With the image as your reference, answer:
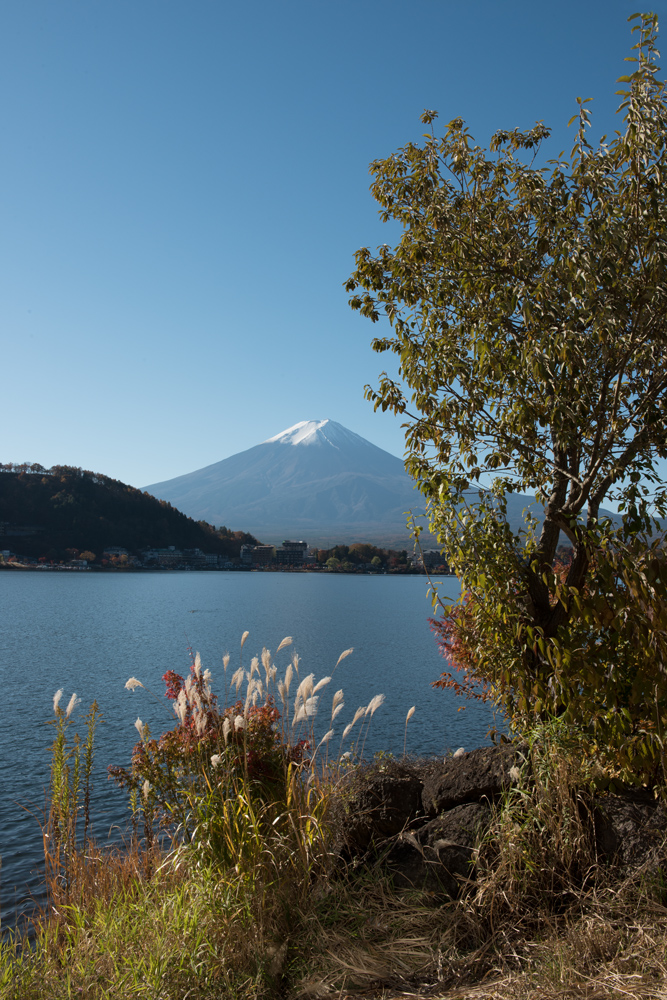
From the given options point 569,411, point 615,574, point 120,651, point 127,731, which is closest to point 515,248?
point 569,411

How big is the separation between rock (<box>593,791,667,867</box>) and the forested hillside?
350ft

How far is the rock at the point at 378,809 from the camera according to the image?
421 cm

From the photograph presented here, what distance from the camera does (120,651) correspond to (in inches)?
1132

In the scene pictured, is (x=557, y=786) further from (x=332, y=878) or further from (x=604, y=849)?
(x=332, y=878)

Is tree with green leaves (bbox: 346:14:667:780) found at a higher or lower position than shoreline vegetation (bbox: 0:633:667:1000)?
higher

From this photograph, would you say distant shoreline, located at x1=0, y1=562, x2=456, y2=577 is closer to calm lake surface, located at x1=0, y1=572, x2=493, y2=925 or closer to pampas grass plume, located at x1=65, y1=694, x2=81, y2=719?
calm lake surface, located at x1=0, y1=572, x2=493, y2=925

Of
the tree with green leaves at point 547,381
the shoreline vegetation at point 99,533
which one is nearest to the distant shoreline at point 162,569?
the shoreline vegetation at point 99,533

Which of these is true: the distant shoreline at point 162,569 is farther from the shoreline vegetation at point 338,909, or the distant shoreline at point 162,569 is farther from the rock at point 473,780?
the shoreline vegetation at point 338,909

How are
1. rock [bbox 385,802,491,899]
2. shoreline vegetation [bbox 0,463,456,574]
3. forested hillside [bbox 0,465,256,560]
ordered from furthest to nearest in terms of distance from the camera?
shoreline vegetation [bbox 0,463,456,574] < forested hillside [bbox 0,465,256,560] < rock [bbox 385,802,491,899]

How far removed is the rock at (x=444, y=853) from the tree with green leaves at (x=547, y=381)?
2.78 feet

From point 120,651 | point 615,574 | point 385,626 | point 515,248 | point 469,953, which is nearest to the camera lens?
point 469,953

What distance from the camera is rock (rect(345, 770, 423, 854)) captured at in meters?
4.21

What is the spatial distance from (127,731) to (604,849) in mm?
12889

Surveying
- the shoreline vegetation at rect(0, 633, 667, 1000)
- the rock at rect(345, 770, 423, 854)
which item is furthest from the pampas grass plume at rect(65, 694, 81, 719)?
the rock at rect(345, 770, 423, 854)
